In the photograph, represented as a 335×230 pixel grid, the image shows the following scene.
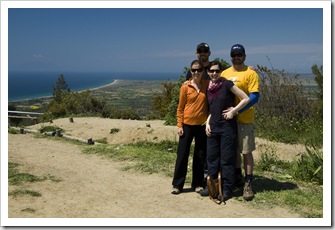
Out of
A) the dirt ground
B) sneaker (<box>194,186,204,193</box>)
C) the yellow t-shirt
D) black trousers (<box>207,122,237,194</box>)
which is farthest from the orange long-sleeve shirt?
the dirt ground

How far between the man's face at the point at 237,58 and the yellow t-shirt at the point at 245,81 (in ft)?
0.37

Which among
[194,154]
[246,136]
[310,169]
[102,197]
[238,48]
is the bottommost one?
[102,197]

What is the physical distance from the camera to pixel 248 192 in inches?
193

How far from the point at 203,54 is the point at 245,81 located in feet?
2.33

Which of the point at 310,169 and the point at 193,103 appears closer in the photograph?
the point at 193,103

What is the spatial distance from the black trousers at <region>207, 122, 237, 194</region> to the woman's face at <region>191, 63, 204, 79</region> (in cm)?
72

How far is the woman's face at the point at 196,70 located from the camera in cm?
469

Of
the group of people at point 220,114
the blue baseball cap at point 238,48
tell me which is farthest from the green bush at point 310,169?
the blue baseball cap at point 238,48

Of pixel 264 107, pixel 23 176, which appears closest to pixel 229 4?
pixel 23 176

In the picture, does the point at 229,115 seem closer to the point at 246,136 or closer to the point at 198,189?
the point at 246,136

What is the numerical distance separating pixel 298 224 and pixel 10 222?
3.46 meters

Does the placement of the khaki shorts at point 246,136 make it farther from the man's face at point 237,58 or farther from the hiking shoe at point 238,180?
the man's face at point 237,58

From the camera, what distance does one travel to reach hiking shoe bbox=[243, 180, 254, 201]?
4867mm

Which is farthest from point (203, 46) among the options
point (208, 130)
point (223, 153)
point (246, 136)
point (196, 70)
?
point (223, 153)
